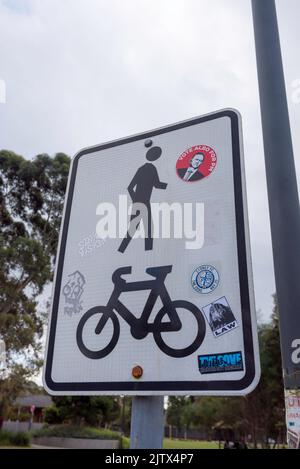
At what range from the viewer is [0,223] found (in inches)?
696

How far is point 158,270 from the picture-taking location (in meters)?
1.21

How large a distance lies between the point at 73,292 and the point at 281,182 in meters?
1.13

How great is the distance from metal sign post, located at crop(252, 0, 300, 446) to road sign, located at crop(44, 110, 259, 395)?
0.69 m

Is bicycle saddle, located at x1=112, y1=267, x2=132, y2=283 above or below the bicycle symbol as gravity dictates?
above

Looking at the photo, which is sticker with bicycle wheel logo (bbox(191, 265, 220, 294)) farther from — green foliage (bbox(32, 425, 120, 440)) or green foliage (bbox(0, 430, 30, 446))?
green foliage (bbox(32, 425, 120, 440))

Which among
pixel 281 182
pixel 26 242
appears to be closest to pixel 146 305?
pixel 281 182

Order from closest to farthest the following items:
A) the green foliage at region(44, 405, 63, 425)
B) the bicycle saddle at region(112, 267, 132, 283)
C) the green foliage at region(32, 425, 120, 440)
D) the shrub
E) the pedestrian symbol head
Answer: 1. the bicycle saddle at region(112, 267, 132, 283)
2. the pedestrian symbol head
3. the shrub
4. the green foliage at region(32, 425, 120, 440)
5. the green foliage at region(44, 405, 63, 425)

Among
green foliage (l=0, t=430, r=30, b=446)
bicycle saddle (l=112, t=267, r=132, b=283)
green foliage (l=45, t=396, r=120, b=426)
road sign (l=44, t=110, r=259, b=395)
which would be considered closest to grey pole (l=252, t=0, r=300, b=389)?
road sign (l=44, t=110, r=259, b=395)

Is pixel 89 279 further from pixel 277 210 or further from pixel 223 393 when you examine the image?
pixel 277 210

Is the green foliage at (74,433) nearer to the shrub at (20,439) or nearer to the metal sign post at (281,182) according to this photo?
the shrub at (20,439)

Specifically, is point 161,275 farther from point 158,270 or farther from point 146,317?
point 146,317

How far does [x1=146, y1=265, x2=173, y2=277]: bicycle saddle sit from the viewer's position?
119 centimetres
